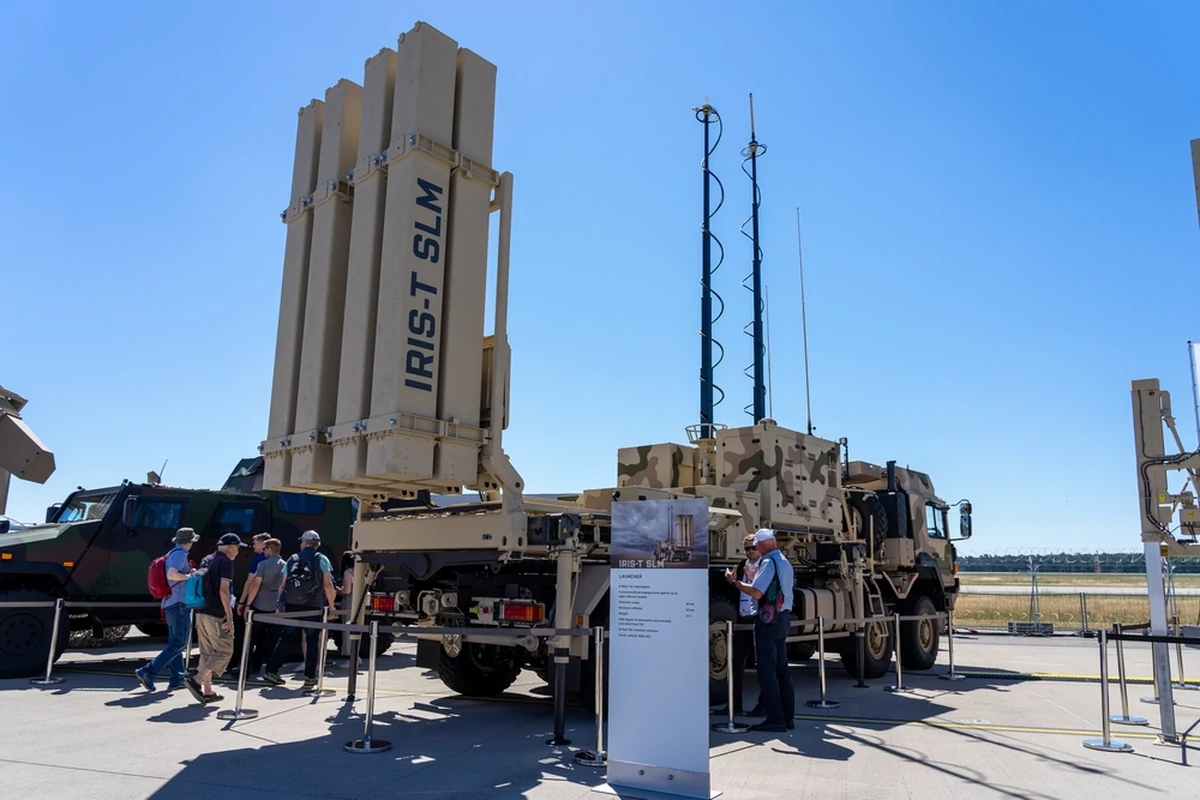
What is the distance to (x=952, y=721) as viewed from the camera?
788cm

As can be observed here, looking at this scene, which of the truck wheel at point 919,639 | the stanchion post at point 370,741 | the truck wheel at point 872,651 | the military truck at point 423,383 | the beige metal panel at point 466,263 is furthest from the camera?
the truck wheel at point 919,639

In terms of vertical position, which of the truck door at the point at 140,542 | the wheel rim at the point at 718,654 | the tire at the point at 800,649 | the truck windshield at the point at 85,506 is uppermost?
the truck windshield at the point at 85,506

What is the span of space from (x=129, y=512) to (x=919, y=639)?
10.8 metres

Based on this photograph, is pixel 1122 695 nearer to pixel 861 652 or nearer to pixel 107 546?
pixel 861 652

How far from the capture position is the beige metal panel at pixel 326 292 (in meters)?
7.35

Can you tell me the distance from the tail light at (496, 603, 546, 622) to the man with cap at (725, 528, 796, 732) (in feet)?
5.29

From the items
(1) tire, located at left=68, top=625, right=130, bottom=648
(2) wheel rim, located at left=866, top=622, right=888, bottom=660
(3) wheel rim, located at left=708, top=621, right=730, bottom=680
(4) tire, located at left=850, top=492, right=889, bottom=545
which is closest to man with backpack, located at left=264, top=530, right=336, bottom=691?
(3) wheel rim, located at left=708, top=621, right=730, bottom=680

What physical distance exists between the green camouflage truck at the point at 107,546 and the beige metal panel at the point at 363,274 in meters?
5.72

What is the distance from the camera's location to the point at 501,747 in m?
6.46

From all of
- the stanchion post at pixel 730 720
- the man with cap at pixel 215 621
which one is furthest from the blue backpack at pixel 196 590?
the stanchion post at pixel 730 720

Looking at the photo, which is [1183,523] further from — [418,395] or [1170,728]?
[418,395]

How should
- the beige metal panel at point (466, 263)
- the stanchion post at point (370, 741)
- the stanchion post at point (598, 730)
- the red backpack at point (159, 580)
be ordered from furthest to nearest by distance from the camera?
the red backpack at point (159, 580) < the beige metal panel at point (466, 263) < the stanchion post at point (370, 741) < the stanchion post at point (598, 730)

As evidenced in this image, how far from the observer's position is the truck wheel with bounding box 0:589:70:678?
982 centimetres

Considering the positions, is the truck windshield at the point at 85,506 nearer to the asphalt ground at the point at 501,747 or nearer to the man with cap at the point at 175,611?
the asphalt ground at the point at 501,747
